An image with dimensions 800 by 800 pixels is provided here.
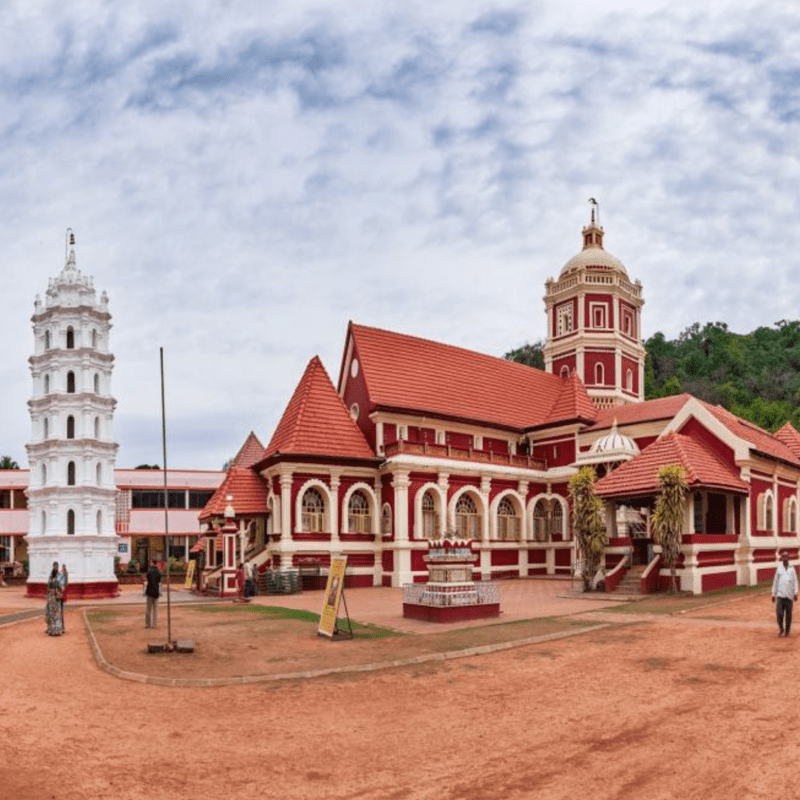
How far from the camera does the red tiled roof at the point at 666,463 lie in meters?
25.5

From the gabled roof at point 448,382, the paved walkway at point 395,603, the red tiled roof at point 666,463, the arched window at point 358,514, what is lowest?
the paved walkway at point 395,603

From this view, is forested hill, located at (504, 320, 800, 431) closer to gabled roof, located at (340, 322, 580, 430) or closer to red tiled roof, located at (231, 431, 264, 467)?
gabled roof, located at (340, 322, 580, 430)

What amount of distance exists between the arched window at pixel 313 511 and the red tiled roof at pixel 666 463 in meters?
11.4

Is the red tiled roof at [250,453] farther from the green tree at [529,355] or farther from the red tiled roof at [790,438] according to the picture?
the green tree at [529,355]

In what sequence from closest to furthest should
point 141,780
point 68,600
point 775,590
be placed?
1. point 141,780
2. point 775,590
3. point 68,600

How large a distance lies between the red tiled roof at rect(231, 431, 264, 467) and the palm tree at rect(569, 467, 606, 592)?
21019 millimetres

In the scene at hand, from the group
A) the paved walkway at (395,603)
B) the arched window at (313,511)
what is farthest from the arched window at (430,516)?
the arched window at (313,511)

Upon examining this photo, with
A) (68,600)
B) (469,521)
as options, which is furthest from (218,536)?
(469,521)

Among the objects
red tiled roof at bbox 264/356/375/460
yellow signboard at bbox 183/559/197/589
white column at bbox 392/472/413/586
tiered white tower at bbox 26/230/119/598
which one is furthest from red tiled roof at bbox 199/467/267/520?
white column at bbox 392/472/413/586

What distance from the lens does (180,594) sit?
32219 millimetres

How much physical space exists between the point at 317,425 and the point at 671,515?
15034mm

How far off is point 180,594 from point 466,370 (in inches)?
685

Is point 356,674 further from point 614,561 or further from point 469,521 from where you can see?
point 469,521

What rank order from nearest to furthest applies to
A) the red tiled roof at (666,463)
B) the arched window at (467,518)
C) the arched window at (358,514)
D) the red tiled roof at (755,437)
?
the red tiled roof at (666,463) < the red tiled roof at (755,437) < the arched window at (358,514) < the arched window at (467,518)
